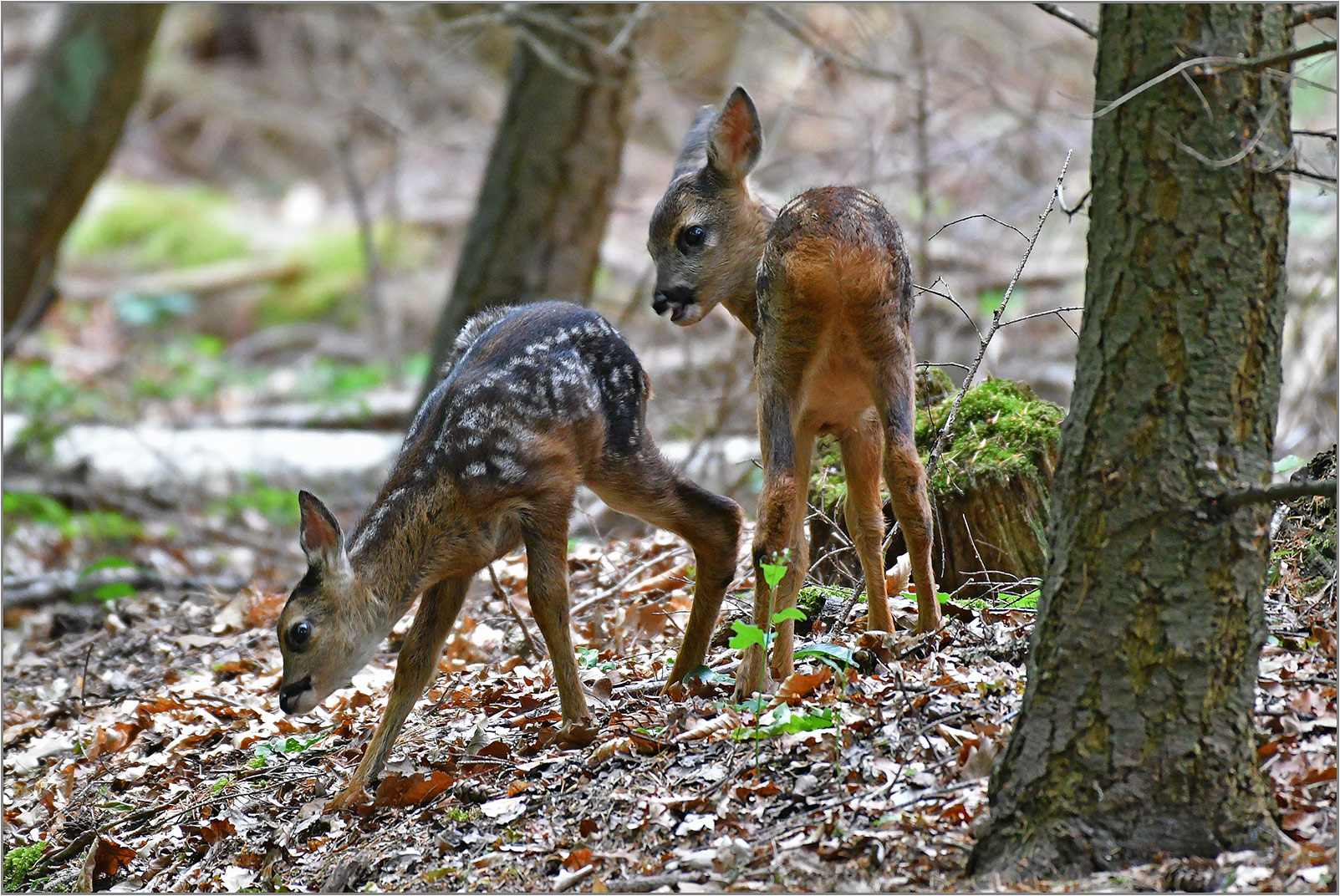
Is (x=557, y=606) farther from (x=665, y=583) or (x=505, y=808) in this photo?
(x=665, y=583)

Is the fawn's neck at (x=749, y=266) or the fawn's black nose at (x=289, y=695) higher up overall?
the fawn's neck at (x=749, y=266)

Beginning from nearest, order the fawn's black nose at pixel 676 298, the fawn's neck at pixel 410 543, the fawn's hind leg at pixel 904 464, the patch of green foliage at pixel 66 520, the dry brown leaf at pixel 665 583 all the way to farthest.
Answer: the fawn's hind leg at pixel 904 464 < the fawn's neck at pixel 410 543 < the fawn's black nose at pixel 676 298 < the dry brown leaf at pixel 665 583 < the patch of green foliage at pixel 66 520

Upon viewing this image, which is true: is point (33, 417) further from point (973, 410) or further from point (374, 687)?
point (973, 410)

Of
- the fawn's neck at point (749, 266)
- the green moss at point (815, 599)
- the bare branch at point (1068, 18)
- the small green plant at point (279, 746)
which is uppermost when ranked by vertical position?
the bare branch at point (1068, 18)

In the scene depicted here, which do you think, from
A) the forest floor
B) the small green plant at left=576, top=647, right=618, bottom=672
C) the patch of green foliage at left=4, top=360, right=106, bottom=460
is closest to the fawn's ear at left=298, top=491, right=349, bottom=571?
the forest floor

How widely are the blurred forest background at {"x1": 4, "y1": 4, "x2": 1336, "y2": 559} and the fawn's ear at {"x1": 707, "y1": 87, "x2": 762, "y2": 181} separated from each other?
88 centimetres

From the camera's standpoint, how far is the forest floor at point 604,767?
3885mm

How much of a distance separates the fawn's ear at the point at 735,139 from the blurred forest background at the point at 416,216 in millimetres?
876

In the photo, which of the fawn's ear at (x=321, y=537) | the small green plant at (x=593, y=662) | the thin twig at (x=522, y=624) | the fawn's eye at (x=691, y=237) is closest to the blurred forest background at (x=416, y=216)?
the fawn's eye at (x=691, y=237)

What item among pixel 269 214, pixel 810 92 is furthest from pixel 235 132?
pixel 810 92

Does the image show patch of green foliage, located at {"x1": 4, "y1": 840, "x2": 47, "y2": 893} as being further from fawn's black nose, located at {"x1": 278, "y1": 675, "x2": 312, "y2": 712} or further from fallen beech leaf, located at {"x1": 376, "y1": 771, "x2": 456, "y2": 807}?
fallen beech leaf, located at {"x1": 376, "y1": 771, "x2": 456, "y2": 807}

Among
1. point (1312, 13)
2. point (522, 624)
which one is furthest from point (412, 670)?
point (1312, 13)

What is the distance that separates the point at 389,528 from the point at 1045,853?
314 centimetres

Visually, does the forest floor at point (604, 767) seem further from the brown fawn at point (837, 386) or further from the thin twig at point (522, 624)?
the brown fawn at point (837, 386)
